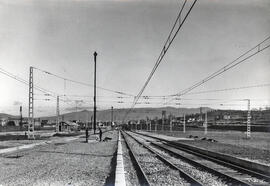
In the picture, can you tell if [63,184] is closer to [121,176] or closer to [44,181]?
[44,181]

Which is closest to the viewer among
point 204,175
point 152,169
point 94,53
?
point 204,175

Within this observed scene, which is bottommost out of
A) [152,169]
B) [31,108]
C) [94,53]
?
[152,169]

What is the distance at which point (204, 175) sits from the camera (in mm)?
13242

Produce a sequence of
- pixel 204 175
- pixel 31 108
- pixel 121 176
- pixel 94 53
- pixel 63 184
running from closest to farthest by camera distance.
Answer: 1. pixel 63 184
2. pixel 121 176
3. pixel 204 175
4. pixel 31 108
5. pixel 94 53

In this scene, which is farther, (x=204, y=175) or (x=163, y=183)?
(x=204, y=175)

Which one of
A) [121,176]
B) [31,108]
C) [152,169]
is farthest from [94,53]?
[121,176]

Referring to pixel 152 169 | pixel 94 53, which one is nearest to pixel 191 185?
pixel 152 169

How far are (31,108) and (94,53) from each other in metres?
11.4

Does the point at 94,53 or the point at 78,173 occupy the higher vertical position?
the point at 94,53

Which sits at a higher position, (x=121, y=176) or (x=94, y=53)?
(x=94, y=53)

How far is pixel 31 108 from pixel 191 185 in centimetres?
2856

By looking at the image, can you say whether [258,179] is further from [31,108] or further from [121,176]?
[31,108]

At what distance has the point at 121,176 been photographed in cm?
1166

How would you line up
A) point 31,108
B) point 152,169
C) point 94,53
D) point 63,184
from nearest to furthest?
point 63,184 < point 152,169 < point 31,108 < point 94,53
